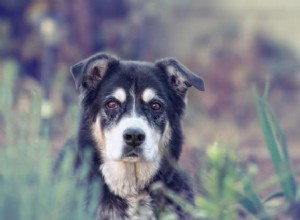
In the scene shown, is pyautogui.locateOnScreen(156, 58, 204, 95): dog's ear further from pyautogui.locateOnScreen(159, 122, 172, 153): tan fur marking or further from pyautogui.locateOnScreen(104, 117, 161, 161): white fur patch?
pyautogui.locateOnScreen(104, 117, 161, 161): white fur patch

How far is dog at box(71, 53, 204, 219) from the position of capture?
519cm

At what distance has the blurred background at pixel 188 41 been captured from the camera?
1388 centimetres

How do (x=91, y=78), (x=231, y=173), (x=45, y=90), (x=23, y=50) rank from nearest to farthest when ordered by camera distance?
(x=231, y=173) → (x=91, y=78) → (x=45, y=90) → (x=23, y=50)

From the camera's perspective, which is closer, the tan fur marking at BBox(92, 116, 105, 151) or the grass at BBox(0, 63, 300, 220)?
the grass at BBox(0, 63, 300, 220)

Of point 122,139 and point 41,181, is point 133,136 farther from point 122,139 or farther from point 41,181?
point 41,181

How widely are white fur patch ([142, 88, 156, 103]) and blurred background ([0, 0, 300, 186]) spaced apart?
25.5 ft

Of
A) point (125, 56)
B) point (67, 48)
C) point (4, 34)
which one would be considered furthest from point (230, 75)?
point (4, 34)

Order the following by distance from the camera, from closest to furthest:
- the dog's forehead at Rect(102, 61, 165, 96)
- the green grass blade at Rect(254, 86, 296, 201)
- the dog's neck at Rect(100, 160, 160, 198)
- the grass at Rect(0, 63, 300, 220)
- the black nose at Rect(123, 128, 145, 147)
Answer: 1. the grass at Rect(0, 63, 300, 220)
2. the green grass blade at Rect(254, 86, 296, 201)
3. the black nose at Rect(123, 128, 145, 147)
4. the dog's neck at Rect(100, 160, 160, 198)
5. the dog's forehead at Rect(102, 61, 165, 96)

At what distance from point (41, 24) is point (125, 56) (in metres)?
1.37

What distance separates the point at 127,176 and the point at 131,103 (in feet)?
1.39

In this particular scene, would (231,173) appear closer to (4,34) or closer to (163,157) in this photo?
(163,157)

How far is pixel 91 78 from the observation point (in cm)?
558

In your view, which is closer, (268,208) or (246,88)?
(268,208)

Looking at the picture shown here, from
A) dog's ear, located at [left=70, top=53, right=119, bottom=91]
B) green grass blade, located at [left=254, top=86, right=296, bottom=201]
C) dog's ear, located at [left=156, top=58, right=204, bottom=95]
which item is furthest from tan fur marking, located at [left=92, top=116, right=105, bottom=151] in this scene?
green grass blade, located at [left=254, top=86, right=296, bottom=201]
